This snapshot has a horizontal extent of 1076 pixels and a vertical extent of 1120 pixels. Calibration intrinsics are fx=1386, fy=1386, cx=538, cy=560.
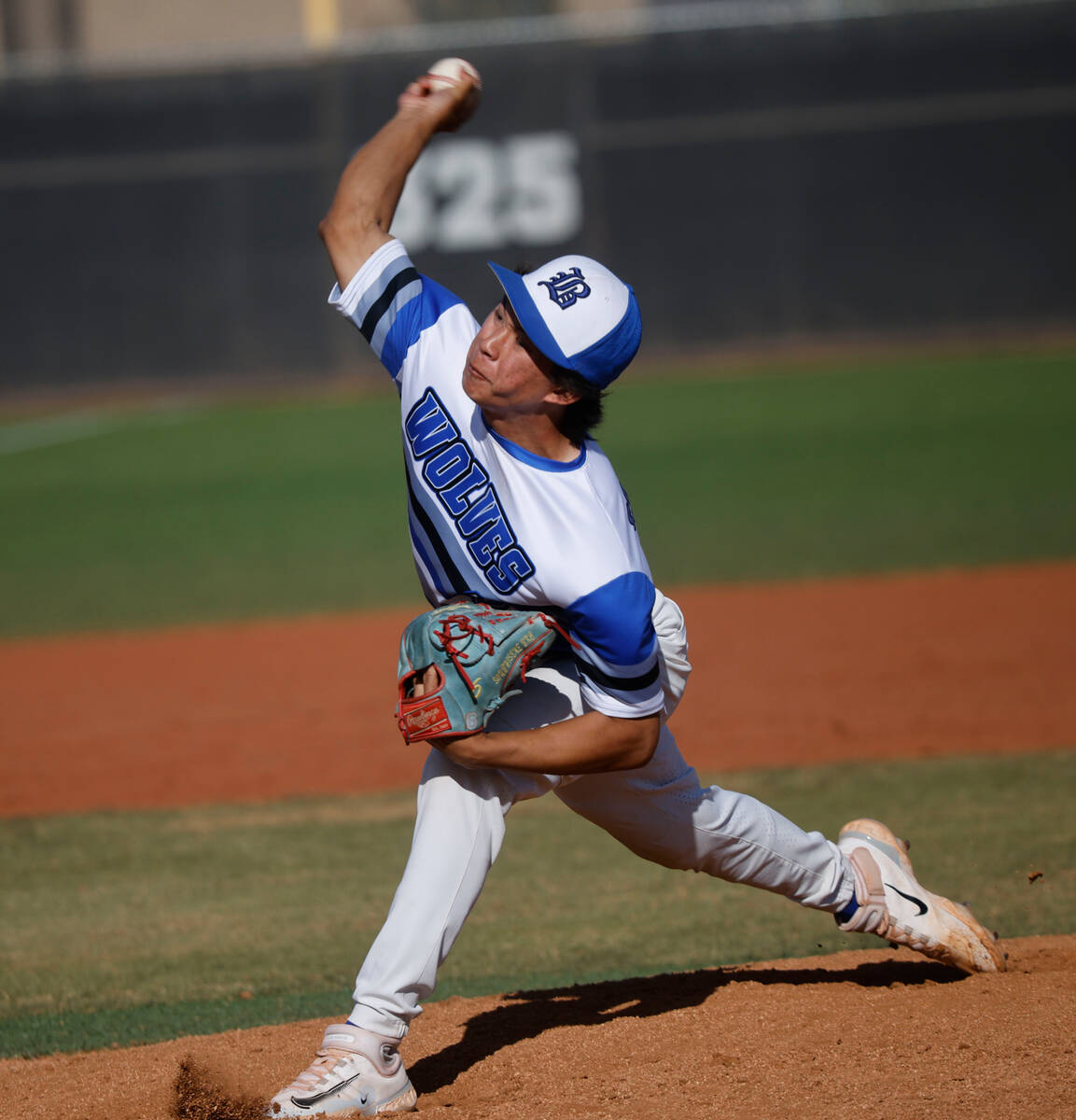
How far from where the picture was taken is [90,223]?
22.3m

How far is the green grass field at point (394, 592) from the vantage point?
4.29 meters

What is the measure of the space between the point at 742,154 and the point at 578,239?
2916 mm

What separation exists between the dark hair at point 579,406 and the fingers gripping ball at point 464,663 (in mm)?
408

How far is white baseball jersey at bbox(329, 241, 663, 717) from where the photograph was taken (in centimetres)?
284

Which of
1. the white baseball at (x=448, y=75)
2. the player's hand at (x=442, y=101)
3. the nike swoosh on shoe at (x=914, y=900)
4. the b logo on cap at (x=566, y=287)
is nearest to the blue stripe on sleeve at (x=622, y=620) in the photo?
the b logo on cap at (x=566, y=287)

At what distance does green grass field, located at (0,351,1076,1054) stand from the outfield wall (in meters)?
1.68

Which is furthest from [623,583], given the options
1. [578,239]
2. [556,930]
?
[578,239]

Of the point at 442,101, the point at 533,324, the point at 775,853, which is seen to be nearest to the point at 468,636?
the point at 533,324

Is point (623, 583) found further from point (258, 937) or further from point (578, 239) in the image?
point (578, 239)

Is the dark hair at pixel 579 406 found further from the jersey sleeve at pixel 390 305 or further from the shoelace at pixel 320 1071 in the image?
the shoelace at pixel 320 1071

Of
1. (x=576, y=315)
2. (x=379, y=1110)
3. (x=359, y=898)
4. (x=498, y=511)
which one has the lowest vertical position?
(x=359, y=898)

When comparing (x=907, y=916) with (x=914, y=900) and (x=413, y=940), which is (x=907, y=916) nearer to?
(x=914, y=900)

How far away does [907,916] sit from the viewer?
11.5 feet

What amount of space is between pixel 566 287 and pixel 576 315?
68 mm
